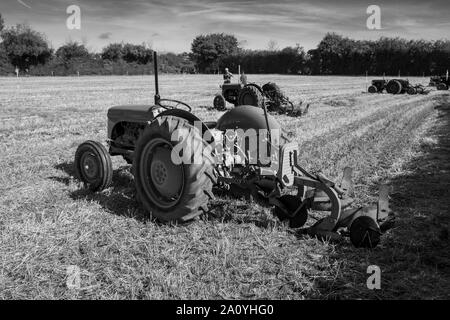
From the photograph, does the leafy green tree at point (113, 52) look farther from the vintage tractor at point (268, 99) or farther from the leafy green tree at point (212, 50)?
the vintage tractor at point (268, 99)

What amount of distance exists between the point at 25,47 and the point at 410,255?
5665 cm

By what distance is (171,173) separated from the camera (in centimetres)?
413

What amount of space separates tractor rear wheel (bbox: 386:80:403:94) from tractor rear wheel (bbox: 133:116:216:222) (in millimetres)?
20921

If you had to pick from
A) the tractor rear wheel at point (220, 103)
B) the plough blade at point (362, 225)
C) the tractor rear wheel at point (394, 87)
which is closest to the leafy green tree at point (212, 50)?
the tractor rear wheel at point (394, 87)

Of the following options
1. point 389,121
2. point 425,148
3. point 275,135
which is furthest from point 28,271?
point 389,121

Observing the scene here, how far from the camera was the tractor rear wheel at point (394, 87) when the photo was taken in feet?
73.7

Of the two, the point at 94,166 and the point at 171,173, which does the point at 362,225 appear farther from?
the point at 94,166

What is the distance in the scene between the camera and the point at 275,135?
4527 millimetres

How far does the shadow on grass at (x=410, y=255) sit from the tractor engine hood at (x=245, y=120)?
66.9 inches

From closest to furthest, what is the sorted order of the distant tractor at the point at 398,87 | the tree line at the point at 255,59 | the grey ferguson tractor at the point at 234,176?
the grey ferguson tractor at the point at 234,176 < the distant tractor at the point at 398,87 < the tree line at the point at 255,59

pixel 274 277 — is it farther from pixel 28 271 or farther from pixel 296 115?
pixel 296 115

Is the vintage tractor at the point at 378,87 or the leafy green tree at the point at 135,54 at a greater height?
the leafy green tree at the point at 135,54

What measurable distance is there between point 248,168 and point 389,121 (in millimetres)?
8538

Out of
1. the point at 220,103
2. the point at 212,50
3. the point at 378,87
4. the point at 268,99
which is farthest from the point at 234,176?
the point at 212,50
